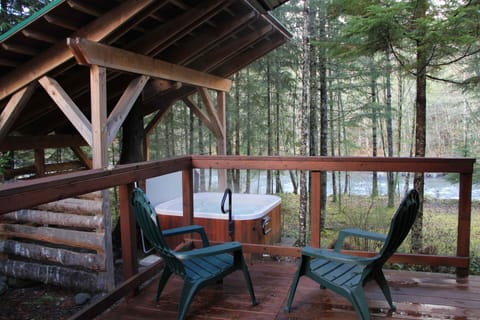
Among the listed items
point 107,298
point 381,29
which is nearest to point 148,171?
point 107,298

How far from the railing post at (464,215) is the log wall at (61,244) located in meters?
3.77

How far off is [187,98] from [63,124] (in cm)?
280

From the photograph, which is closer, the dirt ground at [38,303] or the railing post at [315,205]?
the railing post at [315,205]

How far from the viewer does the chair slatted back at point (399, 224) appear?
1981 millimetres

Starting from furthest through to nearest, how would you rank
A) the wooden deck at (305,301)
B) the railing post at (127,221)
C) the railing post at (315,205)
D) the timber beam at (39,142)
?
the timber beam at (39,142), the railing post at (315,205), the railing post at (127,221), the wooden deck at (305,301)

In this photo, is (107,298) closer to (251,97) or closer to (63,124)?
(63,124)

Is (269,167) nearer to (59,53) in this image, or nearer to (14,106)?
(59,53)

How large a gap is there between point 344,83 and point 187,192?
9239mm

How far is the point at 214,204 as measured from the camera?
24.2 ft

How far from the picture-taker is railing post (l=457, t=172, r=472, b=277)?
2.72 meters

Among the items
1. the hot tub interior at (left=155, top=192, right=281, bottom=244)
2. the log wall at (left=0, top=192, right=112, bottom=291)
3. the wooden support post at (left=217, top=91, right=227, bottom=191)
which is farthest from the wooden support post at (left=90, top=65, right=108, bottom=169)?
the wooden support post at (left=217, top=91, right=227, bottom=191)

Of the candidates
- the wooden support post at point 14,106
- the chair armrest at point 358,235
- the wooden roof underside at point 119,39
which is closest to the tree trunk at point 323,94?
the wooden roof underside at point 119,39

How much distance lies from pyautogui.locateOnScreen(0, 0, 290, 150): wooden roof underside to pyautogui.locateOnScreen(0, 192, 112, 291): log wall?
54.0 inches

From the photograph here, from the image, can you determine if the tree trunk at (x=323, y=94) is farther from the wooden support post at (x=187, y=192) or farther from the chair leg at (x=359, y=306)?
the chair leg at (x=359, y=306)
